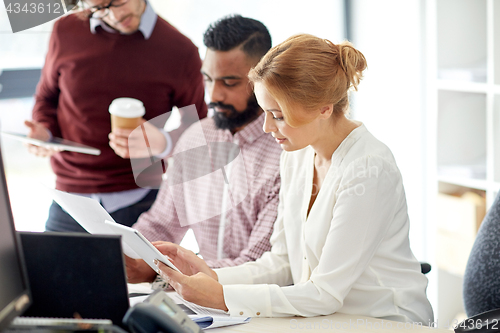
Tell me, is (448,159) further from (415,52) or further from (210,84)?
(210,84)

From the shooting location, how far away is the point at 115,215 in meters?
1.97

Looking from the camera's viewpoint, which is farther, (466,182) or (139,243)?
(466,182)

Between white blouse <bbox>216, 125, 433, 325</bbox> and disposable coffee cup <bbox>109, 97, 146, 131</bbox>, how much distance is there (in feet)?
2.15

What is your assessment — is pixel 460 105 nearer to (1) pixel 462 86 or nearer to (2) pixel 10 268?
(1) pixel 462 86

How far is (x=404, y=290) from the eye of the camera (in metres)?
1.23

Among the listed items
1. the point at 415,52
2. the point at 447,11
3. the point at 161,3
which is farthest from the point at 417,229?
the point at 161,3

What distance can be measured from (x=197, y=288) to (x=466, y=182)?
5.31 ft

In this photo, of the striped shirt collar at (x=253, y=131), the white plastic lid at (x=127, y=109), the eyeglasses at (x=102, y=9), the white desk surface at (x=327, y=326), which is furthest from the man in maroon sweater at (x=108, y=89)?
the white desk surface at (x=327, y=326)

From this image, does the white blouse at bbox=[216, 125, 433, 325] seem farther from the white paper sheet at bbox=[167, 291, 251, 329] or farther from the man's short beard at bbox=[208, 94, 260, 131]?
the man's short beard at bbox=[208, 94, 260, 131]

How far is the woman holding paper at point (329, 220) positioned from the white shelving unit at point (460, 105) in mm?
1110

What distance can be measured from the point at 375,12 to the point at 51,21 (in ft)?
5.36

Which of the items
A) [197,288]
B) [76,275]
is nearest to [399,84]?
[197,288]

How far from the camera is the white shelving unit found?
7.09 feet

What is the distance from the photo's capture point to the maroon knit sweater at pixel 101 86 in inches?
74.6
